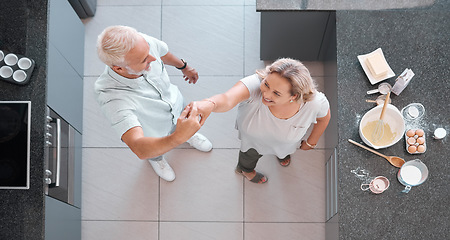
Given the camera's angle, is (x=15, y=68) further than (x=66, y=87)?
No

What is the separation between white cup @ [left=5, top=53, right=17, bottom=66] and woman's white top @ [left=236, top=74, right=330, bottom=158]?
3.70 feet

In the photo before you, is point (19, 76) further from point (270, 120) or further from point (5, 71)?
point (270, 120)

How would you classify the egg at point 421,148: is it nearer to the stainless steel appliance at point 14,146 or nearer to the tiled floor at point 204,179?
the tiled floor at point 204,179

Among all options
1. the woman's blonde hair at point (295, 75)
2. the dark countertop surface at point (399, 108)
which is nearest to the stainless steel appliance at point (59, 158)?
the woman's blonde hair at point (295, 75)

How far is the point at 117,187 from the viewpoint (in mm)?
2969

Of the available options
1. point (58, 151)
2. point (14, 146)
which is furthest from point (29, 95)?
point (58, 151)

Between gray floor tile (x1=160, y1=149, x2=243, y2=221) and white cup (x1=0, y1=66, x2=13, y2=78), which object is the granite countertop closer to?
gray floor tile (x1=160, y1=149, x2=243, y2=221)

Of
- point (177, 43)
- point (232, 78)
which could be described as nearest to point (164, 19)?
point (177, 43)

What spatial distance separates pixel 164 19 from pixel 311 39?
1.05 m

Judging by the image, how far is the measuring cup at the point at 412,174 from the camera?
204 centimetres

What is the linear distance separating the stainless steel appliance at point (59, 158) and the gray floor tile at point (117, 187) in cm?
19

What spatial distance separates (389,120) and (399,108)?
85 mm

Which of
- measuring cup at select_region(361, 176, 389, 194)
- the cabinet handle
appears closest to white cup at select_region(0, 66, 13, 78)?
the cabinet handle

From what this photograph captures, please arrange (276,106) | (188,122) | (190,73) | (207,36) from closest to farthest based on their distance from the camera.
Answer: (188,122) < (276,106) < (190,73) < (207,36)
